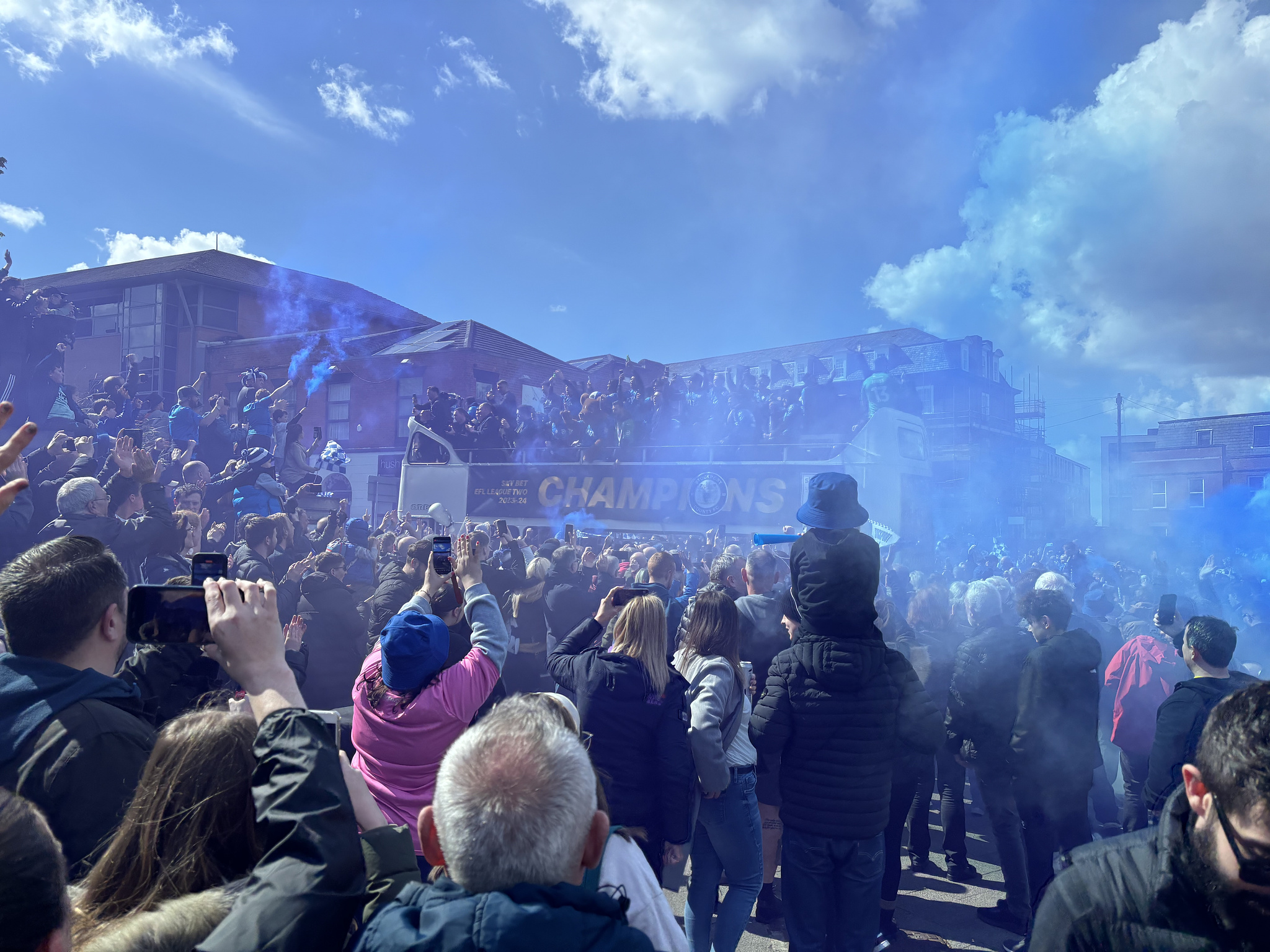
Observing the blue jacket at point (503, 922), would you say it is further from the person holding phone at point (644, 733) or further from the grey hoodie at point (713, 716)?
the grey hoodie at point (713, 716)

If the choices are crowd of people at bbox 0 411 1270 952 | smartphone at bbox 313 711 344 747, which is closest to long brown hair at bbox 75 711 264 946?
crowd of people at bbox 0 411 1270 952

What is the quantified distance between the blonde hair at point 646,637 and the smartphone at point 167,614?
2099 millimetres

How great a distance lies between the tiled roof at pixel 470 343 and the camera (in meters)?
29.8

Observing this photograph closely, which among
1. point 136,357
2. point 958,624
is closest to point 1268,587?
point 958,624

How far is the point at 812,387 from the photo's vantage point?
54.6ft

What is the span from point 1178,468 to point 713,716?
39985 millimetres

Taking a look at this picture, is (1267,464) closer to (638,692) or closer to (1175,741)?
(1175,741)

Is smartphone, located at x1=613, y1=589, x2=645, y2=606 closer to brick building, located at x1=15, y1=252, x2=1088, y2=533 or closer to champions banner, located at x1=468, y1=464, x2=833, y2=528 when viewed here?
champions banner, located at x1=468, y1=464, x2=833, y2=528

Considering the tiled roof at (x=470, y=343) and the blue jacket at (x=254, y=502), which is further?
the tiled roof at (x=470, y=343)

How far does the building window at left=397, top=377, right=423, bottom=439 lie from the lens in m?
29.3

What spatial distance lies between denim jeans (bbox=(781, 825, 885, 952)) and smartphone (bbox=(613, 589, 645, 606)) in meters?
1.37

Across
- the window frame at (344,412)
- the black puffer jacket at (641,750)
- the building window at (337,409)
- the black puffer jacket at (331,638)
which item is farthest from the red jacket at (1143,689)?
the building window at (337,409)

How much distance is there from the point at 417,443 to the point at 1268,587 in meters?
20.7

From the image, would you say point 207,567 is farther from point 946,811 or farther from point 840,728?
point 946,811
